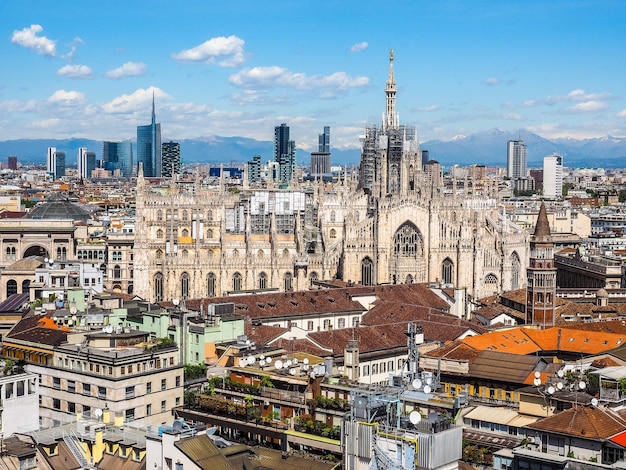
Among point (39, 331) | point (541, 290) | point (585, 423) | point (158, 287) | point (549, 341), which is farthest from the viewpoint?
point (158, 287)

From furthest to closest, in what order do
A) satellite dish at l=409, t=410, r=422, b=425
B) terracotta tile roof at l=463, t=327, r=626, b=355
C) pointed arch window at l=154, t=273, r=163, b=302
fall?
pointed arch window at l=154, t=273, r=163, b=302 < terracotta tile roof at l=463, t=327, r=626, b=355 < satellite dish at l=409, t=410, r=422, b=425

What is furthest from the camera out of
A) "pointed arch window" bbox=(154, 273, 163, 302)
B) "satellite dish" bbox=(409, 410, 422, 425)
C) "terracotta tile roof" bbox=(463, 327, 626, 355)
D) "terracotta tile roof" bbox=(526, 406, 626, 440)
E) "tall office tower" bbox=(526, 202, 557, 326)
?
"pointed arch window" bbox=(154, 273, 163, 302)

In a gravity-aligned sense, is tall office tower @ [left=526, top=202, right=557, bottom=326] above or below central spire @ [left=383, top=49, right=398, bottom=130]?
below

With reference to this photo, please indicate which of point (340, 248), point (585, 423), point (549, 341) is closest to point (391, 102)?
point (340, 248)

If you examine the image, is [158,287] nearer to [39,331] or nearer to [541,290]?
[541,290]

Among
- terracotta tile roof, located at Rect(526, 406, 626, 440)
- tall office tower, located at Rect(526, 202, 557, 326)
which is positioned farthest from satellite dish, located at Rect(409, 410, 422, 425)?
tall office tower, located at Rect(526, 202, 557, 326)

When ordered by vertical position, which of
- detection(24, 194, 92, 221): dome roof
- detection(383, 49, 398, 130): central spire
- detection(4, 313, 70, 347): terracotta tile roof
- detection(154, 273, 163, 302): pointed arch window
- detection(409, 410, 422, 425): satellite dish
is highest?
detection(383, 49, 398, 130): central spire

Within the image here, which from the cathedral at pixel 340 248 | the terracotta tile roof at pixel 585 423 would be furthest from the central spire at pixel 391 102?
the terracotta tile roof at pixel 585 423

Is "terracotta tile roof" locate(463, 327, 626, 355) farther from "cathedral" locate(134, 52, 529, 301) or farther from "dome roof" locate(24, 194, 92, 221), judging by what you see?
Result: "dome roof" locate(24, 194, 92, 221)

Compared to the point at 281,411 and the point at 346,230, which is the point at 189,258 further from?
the point at 281,411
